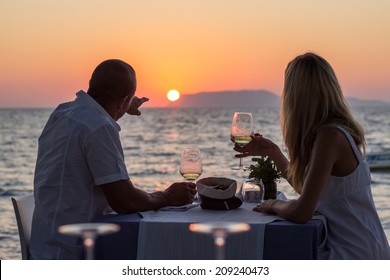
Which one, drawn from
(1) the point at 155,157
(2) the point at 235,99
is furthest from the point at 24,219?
(2) the point at 235,99

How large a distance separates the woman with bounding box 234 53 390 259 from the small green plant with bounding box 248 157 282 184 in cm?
41

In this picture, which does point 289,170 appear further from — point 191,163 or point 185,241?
point 185,241

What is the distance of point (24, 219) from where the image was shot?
3619mm

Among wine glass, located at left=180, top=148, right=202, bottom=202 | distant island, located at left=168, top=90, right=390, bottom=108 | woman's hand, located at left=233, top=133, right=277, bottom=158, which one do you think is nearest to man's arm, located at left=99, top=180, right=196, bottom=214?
wine glass, located at left=180, top=148, right=202, bottom=202

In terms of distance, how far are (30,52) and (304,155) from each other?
89.7 feet

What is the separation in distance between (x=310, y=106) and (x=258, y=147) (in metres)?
0.49

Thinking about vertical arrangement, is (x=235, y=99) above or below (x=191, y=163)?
below

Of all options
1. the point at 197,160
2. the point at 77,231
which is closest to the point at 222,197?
the point at 197,160

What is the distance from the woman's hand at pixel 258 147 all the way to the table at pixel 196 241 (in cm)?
57

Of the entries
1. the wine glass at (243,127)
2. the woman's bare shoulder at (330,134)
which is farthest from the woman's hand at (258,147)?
the woman's bare shoulder at (330,134)

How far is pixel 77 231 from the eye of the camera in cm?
216

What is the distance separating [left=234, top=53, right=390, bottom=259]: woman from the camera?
3000mm

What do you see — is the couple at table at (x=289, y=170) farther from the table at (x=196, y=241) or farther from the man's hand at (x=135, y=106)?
the man's hand at (x=135, y=106)
